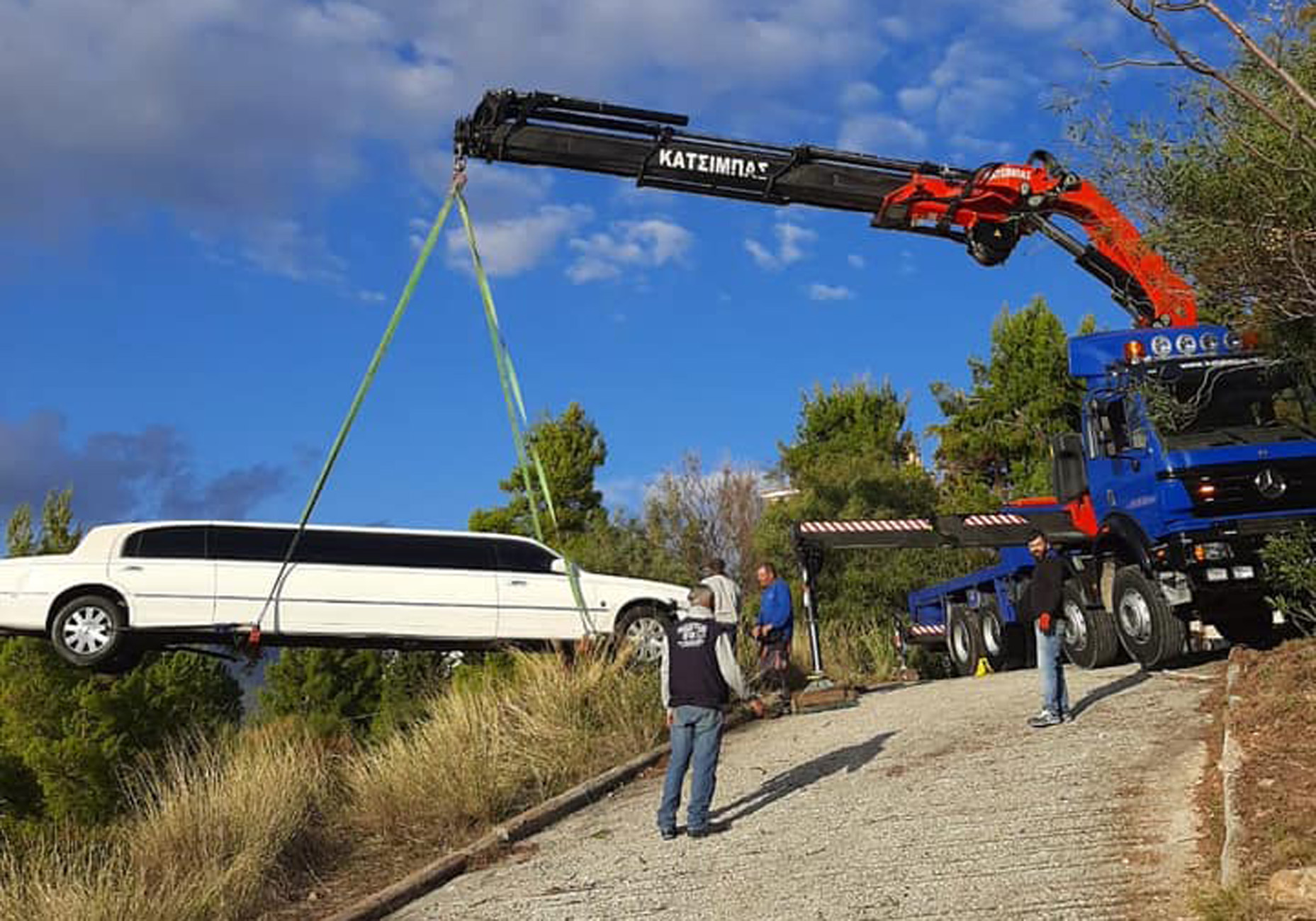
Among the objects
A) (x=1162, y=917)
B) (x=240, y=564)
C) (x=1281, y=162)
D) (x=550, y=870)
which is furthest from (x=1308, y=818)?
(x=240, y=564)

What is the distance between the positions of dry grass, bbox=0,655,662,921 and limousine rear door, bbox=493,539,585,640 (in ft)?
5.96

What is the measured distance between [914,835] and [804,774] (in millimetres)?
2360

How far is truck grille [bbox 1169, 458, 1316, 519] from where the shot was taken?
461 inches

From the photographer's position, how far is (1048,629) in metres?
10.6

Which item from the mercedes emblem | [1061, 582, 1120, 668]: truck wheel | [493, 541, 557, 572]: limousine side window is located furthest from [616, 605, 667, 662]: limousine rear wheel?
the mercedes emblem

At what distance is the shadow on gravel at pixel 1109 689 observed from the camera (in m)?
11.1

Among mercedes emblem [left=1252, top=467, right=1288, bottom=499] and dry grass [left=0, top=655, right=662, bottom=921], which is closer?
dry grass [left=0, top=655, right=662, bottom=921]

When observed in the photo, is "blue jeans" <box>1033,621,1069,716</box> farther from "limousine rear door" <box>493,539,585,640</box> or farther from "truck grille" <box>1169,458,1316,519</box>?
"limousine rear door" <box>493,539,585,640</box>

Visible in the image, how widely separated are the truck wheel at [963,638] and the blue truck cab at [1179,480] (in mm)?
3440

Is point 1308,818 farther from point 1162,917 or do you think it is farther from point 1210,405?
point 1210,405

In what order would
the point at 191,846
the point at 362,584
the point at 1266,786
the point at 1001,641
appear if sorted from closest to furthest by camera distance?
the point at 1266,786 < the point at 191,846 < the point at 362,584 < the point at 1001,641

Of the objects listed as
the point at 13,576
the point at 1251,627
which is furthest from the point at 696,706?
the point at 13,576

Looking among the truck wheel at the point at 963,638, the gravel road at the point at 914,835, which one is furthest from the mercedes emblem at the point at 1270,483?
the truck wheel at the point at 963,638

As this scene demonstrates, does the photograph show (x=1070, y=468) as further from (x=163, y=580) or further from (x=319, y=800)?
(x=163, y=580)
